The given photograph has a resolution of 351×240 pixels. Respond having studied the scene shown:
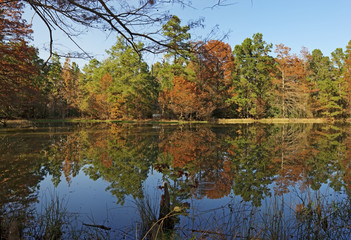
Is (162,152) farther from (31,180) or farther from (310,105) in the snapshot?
(310,105)

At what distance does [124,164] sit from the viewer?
26.7ft

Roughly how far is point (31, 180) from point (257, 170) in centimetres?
676

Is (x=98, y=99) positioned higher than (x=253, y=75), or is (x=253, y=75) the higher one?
(x=253, y=75)

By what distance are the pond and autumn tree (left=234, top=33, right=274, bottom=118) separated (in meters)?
24.5

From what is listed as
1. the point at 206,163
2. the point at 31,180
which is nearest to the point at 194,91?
the point at 206,163

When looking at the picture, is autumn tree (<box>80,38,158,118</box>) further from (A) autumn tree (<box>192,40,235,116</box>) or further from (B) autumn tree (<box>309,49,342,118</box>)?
(B) autumn tree (<box>309,49,342,118</box>)

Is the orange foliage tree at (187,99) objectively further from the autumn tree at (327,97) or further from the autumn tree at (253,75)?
the autumn tree at (327,97)

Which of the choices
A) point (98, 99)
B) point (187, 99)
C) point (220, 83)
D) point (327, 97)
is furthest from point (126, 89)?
point (327, 97)

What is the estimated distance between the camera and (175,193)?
5.24 metres

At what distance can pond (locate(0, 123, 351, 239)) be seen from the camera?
11.2ft

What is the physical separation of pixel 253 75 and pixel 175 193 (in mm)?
32738

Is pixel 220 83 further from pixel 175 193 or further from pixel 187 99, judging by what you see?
pixel 175 193

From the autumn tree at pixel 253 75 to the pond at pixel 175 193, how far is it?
24.5 meters

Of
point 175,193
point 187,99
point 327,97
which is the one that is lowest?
point 175,193
